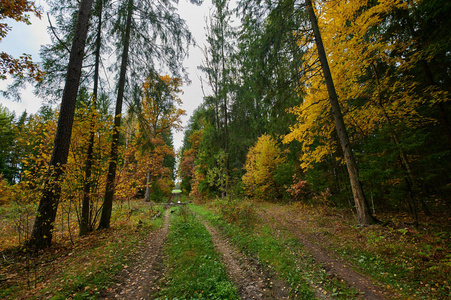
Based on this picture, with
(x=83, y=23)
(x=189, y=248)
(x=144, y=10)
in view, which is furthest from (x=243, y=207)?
(x=144, y=10)

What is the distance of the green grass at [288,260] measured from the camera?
3377 millimetres

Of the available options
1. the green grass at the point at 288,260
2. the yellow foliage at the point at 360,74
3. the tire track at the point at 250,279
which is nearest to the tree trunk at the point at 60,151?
the tire track at the point at 250,279

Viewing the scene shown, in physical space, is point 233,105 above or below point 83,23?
above

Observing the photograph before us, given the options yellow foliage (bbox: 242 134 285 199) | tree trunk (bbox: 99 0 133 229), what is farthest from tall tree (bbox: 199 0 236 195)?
tree trunk (bbox: 99 0 133 229)

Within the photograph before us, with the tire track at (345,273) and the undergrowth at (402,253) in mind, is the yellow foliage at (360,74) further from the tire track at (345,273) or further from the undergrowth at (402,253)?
the tire track at (345,273)

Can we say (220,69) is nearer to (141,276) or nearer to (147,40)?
(147,40)

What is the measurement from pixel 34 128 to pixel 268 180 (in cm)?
1526

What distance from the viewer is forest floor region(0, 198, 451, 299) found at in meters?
3.30

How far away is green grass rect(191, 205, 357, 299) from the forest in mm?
42

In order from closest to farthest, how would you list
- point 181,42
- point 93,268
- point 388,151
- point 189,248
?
point 93,268, point 189,248, point 388,151, point 181,42

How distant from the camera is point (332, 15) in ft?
23.2

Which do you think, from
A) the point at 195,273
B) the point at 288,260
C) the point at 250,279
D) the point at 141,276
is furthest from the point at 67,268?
the point at 288,260

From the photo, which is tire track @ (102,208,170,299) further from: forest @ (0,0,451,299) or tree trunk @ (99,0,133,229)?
tree trunk @ (99,0,133,229)

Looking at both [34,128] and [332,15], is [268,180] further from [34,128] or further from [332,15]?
[34,128]
